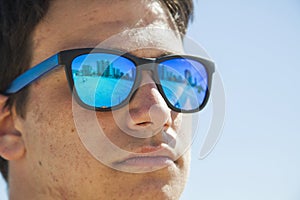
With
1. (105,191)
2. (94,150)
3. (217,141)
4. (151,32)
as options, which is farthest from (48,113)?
(217,141)

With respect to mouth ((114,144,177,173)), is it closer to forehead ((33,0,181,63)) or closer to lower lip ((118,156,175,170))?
lower lip ((118,156,175,170))

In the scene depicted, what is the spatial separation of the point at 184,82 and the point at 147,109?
15.9 inches

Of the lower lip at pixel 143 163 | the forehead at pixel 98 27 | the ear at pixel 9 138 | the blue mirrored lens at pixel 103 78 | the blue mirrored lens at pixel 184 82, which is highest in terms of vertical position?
the forehead at pixel 98 27

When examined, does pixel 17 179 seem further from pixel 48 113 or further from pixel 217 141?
pixel 217 141

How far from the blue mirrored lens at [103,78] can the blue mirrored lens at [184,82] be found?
0.17 meters

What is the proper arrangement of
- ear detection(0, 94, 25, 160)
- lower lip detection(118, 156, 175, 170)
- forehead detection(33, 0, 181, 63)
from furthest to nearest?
ear detection(0, 94, 25, 160), forehead detection(33, 0, 181, 63), lower lip detection(118, 156, 175, 170)

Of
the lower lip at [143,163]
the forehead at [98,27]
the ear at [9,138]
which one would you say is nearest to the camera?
the lower lip at [143,163]

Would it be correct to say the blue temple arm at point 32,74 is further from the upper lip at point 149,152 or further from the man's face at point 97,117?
the upper lip at point 149,152

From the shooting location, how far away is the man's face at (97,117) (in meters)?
2.08

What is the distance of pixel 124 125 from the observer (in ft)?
6.89

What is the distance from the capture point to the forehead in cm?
221

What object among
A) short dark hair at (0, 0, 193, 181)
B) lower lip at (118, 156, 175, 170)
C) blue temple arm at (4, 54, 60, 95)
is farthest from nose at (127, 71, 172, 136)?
short dark hair at (0, 0, 193, 181)

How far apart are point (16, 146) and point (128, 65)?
2.15 ft

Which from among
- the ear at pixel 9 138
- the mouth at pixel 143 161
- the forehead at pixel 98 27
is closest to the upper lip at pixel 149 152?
the mouth at pixel 143 161
